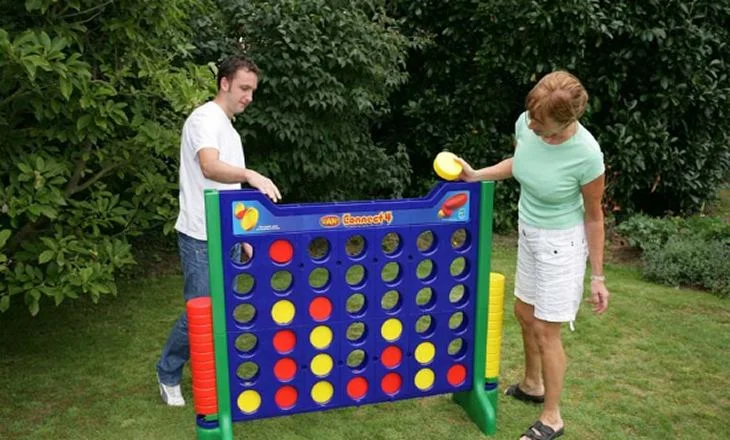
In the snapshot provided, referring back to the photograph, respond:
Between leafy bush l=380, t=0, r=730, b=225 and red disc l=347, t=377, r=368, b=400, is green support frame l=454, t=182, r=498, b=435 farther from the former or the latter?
leafy bush l=380, t=0, r=730, b=225

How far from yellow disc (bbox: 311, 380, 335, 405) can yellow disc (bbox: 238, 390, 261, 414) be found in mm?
249

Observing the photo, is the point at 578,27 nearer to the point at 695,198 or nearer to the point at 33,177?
the point at 695,198

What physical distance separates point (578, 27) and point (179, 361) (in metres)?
4.98

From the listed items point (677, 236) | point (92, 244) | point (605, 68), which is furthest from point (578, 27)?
point (92, 244)

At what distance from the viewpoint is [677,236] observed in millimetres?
6434

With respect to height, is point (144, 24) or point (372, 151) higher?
point (144, 24)

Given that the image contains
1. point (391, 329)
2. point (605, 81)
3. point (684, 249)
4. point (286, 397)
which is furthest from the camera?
point (605, 81)

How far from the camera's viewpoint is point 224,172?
10.0ft

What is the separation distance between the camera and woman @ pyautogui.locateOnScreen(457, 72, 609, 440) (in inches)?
115

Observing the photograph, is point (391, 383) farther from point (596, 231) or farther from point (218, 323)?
point (596, 231)

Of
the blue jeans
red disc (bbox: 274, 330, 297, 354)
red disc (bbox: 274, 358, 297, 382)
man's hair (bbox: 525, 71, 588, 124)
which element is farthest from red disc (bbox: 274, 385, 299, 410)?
man's hair (bbox: 525, 71, 588, 124)

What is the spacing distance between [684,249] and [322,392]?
3.91 m

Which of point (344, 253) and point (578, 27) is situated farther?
point (578, 27)

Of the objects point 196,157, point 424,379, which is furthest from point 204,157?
point 424,379
